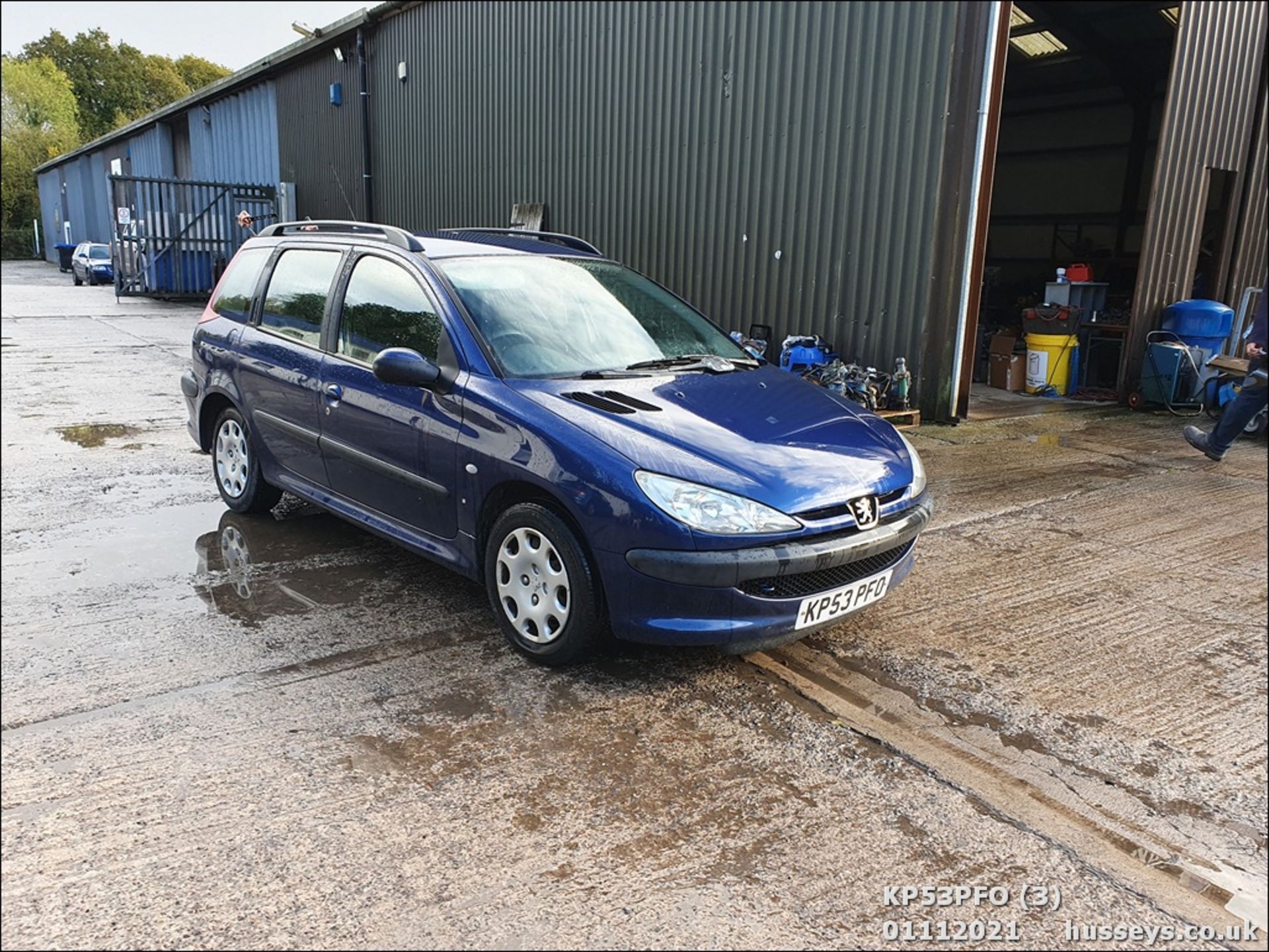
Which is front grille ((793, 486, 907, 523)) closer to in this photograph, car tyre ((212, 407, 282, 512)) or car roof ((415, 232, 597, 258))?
car roof ((415, 232, 597, 258))

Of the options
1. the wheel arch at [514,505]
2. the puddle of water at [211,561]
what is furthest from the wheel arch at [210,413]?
the wheel arch at [514,505]

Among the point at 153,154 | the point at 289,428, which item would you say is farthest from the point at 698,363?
the point at 153,154

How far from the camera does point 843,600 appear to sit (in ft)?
11.1

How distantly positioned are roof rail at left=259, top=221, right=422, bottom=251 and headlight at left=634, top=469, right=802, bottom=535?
6.00 ft

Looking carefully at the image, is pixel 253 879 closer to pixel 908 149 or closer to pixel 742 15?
pixel 908 149

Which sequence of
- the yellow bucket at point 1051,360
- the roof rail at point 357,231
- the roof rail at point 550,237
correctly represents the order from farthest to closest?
the yellow bucket at point 1051,360
the roof rail at point 550,237
the roof rail at point 357,231

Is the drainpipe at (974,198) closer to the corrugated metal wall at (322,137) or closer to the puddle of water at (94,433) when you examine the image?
the puddle of water at (94,433)

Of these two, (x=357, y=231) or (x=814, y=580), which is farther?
(x=357, y=231)

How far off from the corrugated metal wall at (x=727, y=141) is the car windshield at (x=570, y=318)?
96.7 inches

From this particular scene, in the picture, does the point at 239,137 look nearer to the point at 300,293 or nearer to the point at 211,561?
the point at 300,293

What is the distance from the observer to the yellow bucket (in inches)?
416

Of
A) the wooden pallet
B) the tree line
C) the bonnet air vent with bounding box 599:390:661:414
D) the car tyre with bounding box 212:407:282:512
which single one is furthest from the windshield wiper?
the wooden pallet

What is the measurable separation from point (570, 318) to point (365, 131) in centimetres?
1428

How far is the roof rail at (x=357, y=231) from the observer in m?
4.27
